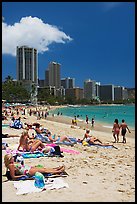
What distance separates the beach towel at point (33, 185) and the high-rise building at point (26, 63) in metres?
150

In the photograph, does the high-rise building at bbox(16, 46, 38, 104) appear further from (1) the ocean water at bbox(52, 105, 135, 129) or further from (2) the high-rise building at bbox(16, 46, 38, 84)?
(1) the ocean water at bbox(52, 105, 135, 129)

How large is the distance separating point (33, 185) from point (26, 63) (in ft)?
502

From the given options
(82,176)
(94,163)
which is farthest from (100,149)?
(82,176)

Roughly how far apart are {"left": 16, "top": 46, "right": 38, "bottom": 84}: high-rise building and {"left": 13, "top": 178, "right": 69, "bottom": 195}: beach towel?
491 ft

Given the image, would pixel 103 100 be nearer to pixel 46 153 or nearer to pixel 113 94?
pixel 113 94

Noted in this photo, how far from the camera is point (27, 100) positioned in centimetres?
10888

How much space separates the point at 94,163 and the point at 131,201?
313 cm

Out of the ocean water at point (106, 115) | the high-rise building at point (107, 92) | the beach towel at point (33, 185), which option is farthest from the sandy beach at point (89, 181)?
the high-rise building at point (107, 92)

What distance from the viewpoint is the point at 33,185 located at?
523 cm

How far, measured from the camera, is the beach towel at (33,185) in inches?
197

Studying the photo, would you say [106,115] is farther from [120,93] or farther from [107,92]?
[107,92]

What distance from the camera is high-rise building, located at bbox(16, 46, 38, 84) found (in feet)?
502

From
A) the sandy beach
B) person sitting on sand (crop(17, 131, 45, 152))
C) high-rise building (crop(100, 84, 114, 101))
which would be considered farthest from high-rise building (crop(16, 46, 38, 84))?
the sandy beach

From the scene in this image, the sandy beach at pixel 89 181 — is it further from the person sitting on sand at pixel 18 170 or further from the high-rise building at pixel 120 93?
the high-rise building at pixel 120 93
